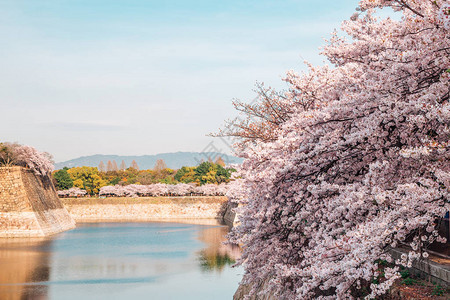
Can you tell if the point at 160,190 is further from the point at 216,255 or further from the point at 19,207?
the point at 216,255

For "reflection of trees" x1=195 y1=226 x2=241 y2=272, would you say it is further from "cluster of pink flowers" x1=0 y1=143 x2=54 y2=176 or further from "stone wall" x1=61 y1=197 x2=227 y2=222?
"stone wall" x1=61 y1=197 x2=227 y2=222

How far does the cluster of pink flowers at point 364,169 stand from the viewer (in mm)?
4355

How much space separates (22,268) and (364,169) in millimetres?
22117

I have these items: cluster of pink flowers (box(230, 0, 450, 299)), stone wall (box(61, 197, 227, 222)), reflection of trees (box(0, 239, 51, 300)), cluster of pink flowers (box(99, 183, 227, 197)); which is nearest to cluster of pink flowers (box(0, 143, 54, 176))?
reflection of trees (box(0, 239, 51, 300))

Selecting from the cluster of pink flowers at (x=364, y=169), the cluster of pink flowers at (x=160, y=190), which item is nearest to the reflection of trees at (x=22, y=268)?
the cluster of pink flowers at (x=364, y=169)

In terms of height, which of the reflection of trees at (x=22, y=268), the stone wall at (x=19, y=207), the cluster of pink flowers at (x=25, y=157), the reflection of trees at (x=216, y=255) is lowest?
the reflection of trees at (x=216, y=255)

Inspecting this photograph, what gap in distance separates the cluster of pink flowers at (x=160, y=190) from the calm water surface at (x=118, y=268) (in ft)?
119

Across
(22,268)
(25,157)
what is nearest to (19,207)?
(25,157)

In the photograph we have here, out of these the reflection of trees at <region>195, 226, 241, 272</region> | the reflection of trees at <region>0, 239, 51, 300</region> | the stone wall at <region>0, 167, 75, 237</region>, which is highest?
the stone wall at <region>0, 167, 75, 237</region>

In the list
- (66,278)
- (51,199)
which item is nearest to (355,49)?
(66,278)

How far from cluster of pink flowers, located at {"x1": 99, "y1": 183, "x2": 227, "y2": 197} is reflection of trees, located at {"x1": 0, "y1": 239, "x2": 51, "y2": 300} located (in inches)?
→ 1587

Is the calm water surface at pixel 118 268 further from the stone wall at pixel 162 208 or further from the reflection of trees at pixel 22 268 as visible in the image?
the stone wall at pixel 162 208

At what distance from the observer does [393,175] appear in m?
5.89

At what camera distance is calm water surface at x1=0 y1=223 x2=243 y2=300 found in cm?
1938
